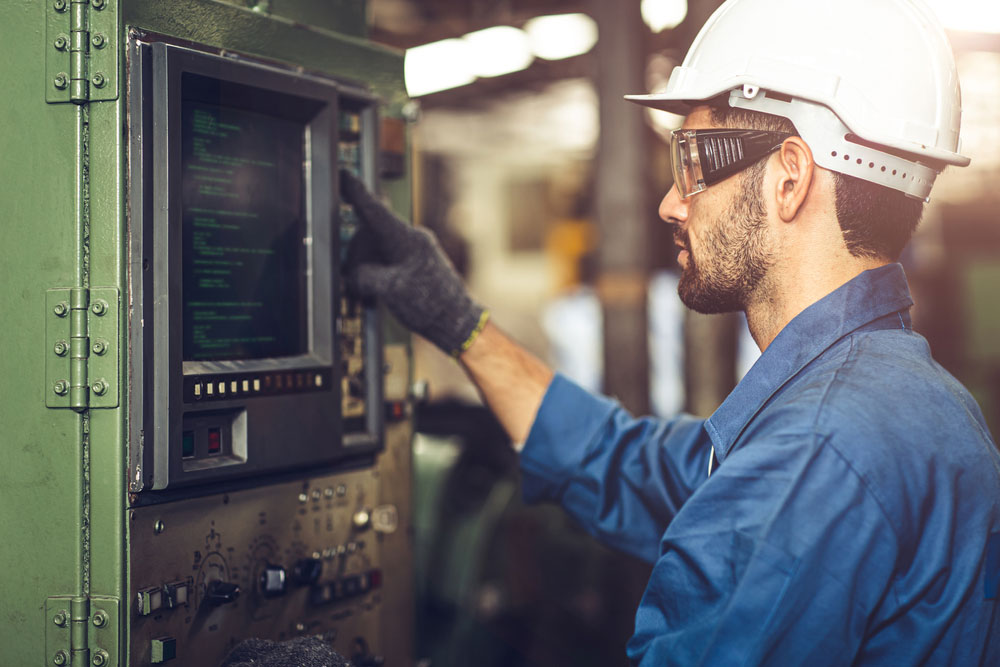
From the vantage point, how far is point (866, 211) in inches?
58.6

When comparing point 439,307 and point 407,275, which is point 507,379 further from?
point 407,275

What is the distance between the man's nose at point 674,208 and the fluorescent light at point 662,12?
16.2 feet

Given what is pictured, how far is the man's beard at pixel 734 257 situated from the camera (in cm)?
154

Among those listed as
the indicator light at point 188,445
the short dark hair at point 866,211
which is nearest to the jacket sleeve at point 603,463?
the short dark hair at point 866,211

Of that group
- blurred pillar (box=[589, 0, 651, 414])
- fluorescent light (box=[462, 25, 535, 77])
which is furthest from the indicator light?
fluorescent light (box=[462, 25, 535, 77])

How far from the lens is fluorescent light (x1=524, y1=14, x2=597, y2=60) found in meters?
6.41

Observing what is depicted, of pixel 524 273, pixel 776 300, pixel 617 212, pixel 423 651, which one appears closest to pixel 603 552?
pixel 423 651

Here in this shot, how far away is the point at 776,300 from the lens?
1.54 metres

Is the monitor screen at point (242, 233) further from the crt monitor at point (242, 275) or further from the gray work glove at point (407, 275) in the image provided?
the gray work glove at point (407, 275)

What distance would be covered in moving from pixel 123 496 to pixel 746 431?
36.7 inches

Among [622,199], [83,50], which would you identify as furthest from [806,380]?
[622,199]

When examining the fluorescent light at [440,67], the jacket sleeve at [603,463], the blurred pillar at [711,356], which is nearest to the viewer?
the jacket sleeve at [603,463]

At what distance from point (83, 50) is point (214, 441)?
62 centimetres

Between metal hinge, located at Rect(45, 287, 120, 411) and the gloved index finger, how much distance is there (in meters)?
0.57
